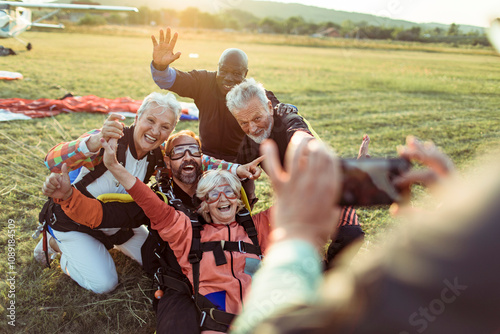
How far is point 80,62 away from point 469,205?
2449 centimetres

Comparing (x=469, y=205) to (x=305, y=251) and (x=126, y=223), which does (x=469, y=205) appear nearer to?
(x=305, y=251)

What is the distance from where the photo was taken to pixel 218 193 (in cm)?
353

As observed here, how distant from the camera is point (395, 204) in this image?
4.05 feet

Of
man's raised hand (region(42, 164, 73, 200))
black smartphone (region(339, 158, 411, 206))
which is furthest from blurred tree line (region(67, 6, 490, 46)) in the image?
black smartphone (region(339, 158, 411, 206))

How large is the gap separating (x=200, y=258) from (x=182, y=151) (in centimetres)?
149

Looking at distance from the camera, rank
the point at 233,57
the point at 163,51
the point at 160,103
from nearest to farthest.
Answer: the point at 160,103, the point at 163,51, the point at 233,57

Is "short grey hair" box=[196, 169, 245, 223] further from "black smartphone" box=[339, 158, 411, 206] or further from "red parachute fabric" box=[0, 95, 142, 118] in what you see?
"red parachute fabric" box=[0, 95, 142, 118]

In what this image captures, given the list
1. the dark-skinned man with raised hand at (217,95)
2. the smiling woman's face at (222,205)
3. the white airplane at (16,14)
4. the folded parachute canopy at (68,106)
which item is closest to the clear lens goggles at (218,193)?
the smiling woman's face at (222,205)

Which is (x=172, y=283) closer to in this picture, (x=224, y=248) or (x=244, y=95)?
(x=224, y=248)

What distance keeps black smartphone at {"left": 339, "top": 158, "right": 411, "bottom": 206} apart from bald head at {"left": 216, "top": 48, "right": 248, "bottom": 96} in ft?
13.6

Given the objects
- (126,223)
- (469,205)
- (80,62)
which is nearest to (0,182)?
(126,223)

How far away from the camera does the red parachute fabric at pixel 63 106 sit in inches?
380

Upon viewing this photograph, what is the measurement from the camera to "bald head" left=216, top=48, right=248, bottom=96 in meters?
5.13

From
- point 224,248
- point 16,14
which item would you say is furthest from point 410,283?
point 16,14
